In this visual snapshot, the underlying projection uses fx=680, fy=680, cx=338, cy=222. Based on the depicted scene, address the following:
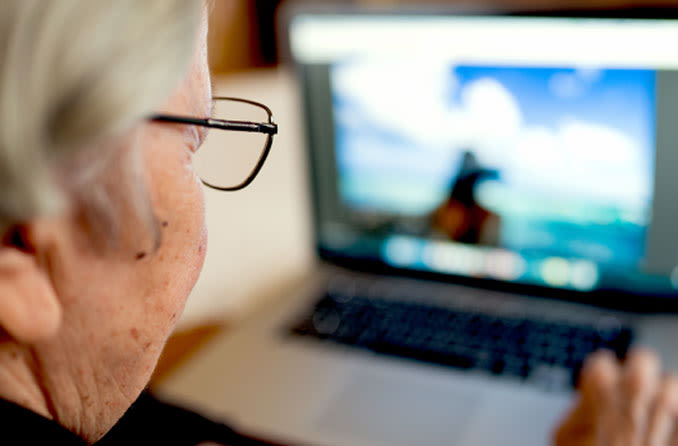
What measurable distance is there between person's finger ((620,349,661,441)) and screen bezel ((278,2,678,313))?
0.59 ft

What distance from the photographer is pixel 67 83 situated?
0.33 m

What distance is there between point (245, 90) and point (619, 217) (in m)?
0.59

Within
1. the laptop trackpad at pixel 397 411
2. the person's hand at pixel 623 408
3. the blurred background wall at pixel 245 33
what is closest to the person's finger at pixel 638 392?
the person's hand at pixel 623 408

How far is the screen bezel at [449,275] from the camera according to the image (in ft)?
2.64

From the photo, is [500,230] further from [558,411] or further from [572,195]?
[558,411]

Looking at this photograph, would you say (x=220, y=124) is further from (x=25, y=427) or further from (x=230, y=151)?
(x=230, y=151)

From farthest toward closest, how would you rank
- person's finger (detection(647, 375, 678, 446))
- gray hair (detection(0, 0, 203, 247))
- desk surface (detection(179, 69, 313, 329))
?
desk surface (detection(179, 69, 313, 329)), person's finger (detection(647, 375, 678, 446)), gray hair (detection(0, 0, 203, 247))

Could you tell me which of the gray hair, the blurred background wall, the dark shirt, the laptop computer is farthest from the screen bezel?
the gray hair

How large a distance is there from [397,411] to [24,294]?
0.51 meters

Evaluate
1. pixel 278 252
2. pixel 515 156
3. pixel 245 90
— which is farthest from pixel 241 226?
pixel 515 156

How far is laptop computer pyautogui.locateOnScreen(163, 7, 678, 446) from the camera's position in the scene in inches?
31.6

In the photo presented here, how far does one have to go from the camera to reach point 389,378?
0.86 meters

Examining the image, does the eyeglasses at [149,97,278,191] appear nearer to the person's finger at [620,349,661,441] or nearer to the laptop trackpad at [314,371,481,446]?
the laptop trackpad at [314,371,481,446]

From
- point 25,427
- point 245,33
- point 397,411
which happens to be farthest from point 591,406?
point 245,33
